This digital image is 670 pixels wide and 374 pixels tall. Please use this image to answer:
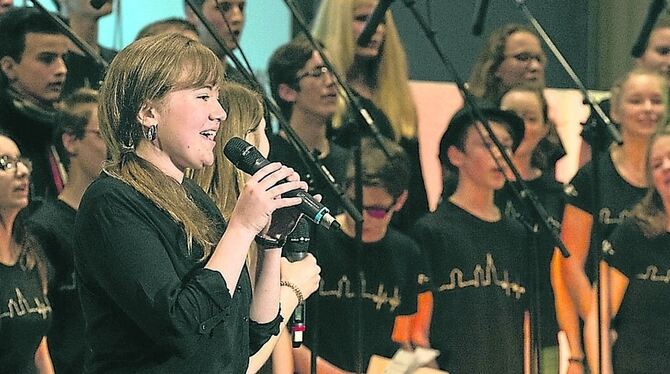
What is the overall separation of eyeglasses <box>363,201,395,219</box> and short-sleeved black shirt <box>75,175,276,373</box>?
2104 millimetres

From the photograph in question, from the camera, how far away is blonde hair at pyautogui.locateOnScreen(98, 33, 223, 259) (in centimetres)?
152

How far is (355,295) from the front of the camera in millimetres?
3561

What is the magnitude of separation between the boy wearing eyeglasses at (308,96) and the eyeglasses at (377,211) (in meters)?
0.14

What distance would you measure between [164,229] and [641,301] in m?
2.60

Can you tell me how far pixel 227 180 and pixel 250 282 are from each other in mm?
322

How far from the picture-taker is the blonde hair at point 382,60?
3621 millimetres

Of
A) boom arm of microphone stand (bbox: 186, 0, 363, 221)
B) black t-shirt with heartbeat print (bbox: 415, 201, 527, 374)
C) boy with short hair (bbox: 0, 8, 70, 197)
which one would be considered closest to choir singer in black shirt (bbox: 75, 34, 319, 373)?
boom arm of microphone stand (bbox: 186, 0, 363, 221)

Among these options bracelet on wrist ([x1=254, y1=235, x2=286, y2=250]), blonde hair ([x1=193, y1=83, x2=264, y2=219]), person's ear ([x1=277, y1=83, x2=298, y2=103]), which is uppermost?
blonde hair ([x1=193, y1=83, x2=264, y2=219])

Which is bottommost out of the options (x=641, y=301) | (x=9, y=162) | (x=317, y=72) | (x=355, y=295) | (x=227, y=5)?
(x=641, y=301)

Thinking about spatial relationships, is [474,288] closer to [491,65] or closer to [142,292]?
[491,65]

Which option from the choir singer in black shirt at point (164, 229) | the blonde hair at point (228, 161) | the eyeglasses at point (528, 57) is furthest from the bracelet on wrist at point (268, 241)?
the eyeglasses at point (528, 57)

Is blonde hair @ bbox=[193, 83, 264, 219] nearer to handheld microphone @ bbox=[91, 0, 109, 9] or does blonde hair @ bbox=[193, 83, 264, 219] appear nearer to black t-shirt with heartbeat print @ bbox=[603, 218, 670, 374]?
handheld microphone @ bbox=[91, 0, 109, 9]

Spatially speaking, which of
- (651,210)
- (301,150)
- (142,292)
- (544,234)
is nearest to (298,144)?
(301,150)

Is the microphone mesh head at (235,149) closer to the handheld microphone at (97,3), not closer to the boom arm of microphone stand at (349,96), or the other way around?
the handheld microphone at (97,3)
